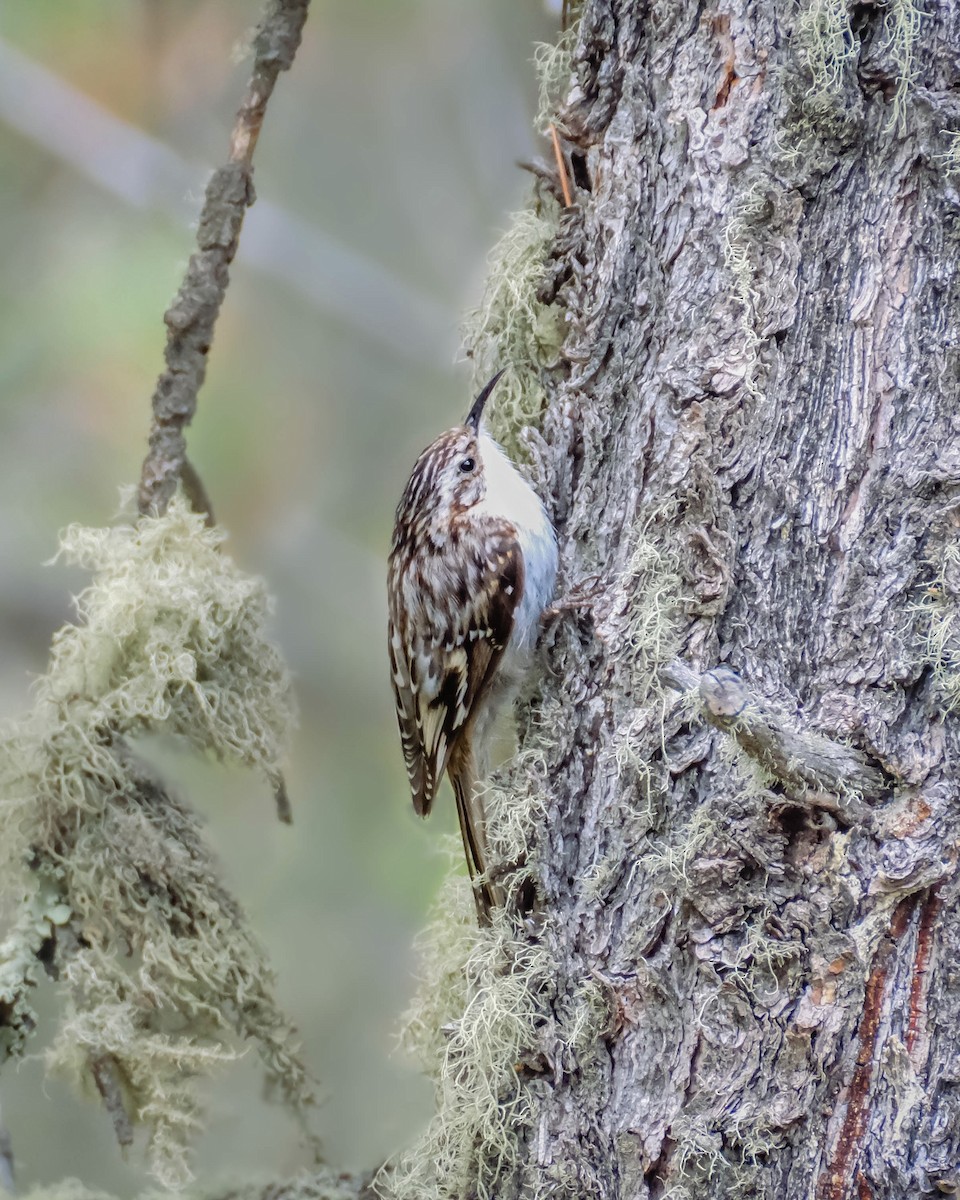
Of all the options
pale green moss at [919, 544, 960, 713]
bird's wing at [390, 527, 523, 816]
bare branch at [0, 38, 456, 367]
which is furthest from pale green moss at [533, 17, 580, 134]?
bare branch at [0, 38, 456, 367]

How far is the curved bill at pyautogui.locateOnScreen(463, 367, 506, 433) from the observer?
6.02ft

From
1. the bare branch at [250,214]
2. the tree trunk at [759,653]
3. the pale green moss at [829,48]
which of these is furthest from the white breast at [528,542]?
the bare branch at [250,214]

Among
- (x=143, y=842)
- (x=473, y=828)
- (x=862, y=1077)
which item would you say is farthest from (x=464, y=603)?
(x=862, y=1077)

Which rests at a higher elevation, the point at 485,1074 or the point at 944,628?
the point at 944,628

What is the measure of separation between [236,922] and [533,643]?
66 cm

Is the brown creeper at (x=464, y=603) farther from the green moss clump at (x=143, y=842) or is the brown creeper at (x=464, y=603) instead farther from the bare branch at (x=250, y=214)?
the bare branch at (x=250, y=214)

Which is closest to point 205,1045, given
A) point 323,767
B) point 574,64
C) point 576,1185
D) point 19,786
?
point 19,786

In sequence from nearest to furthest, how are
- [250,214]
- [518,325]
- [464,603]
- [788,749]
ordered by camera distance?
[788,749] → [518,325] → [464,603] → [250,214]

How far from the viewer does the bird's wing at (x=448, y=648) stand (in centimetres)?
188

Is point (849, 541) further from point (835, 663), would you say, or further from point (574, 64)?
point (574, 64)

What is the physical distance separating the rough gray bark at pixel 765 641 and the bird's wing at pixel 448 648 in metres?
0.30

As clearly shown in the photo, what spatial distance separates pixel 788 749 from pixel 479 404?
3.03ft

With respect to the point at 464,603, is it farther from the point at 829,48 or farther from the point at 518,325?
the point at 829,48

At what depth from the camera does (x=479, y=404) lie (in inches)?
73.2
